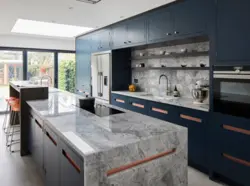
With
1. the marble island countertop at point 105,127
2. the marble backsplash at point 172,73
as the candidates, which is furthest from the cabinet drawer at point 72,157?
the marble backsplash at point 172,73

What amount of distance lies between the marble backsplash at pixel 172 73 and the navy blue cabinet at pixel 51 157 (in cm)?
265

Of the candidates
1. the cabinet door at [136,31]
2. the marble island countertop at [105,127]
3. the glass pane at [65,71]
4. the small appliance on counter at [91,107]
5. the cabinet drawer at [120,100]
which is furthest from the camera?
the glass pane at [65,71]

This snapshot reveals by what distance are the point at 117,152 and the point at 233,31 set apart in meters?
2.07

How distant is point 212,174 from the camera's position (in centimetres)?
282

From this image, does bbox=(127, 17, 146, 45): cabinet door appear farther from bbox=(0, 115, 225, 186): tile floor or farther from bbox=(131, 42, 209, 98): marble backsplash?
bbox=(0, 115, 225, 186): tile floor

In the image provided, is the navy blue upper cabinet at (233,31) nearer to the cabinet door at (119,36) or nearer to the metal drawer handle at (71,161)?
the metal drawer handle at (71,161)

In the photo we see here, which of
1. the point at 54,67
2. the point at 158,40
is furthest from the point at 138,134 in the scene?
the point at 54,67

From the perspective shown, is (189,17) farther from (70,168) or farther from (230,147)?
(70,168)

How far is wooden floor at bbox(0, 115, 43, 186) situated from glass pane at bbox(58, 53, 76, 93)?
456cm

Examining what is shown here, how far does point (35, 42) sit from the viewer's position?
729 centimetres

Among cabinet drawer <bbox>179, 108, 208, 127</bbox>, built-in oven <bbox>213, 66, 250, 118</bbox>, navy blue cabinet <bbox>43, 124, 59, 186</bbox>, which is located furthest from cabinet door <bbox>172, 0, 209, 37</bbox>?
navy blue cabinet <bbox>43, 124, 59, 186</bbox>

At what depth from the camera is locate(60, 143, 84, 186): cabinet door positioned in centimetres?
142

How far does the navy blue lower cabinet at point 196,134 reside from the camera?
291 cm

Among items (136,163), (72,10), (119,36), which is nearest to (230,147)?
(136,163)
